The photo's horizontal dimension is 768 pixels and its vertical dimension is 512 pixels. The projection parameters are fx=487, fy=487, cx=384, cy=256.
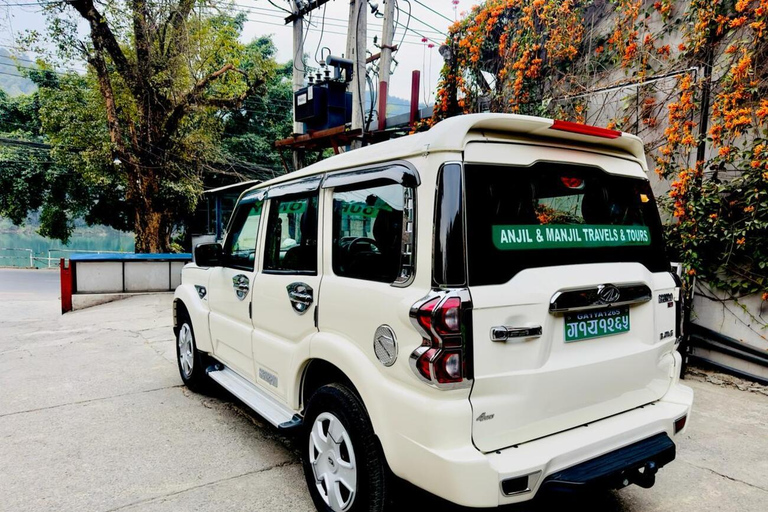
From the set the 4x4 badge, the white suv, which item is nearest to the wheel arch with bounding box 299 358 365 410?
the white suv

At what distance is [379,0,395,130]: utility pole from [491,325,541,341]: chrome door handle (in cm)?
572

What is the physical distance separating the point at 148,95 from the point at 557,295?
14.3 metres

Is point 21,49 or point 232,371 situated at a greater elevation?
point 21,49

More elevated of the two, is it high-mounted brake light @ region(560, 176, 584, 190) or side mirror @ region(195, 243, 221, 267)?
high-mounted brake light @ region(560, 176, 584, 190)

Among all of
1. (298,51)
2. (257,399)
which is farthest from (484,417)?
(298,51)

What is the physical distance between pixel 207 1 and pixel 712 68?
13013 millimetres

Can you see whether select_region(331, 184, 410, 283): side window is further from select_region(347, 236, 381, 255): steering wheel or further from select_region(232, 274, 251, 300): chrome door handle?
select_region(232, 274, 251, 300): chrome door handle

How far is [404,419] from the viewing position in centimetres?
201

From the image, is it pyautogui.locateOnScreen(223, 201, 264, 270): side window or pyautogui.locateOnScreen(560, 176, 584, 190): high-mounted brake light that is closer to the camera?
pyautogui.locateOnScreen(560, 176, 584, 190): high-mounted brake light

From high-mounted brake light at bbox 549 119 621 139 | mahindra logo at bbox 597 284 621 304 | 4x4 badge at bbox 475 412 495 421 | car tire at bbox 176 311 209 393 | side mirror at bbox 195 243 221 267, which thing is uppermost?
high-mounted brake light at bbox 549 119 621 139

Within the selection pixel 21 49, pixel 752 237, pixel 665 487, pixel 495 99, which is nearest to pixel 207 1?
pixel 21 49

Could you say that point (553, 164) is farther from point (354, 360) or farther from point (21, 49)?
point (21, 49)

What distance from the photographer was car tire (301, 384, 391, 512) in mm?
2201

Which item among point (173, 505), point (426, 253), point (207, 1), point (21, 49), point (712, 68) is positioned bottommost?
point (173, 505)
